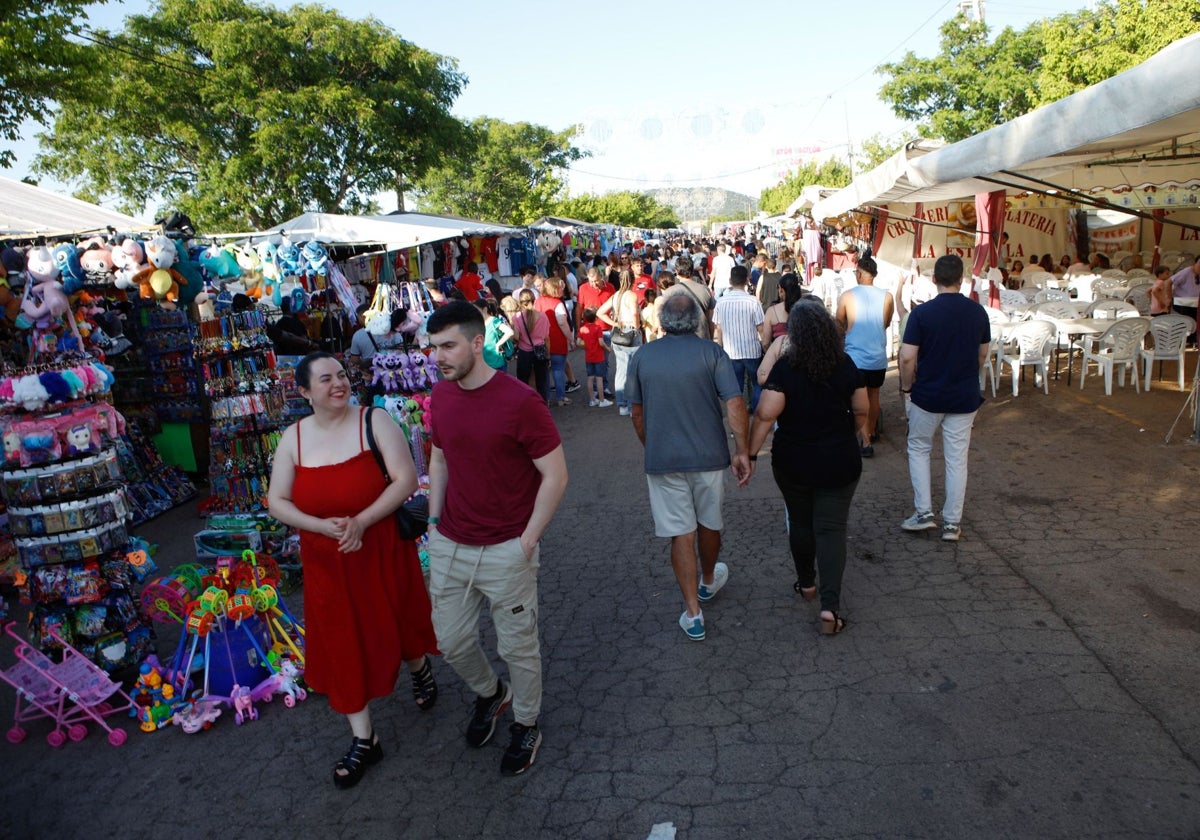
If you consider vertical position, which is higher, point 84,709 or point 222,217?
point 222,217

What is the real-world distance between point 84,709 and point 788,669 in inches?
136

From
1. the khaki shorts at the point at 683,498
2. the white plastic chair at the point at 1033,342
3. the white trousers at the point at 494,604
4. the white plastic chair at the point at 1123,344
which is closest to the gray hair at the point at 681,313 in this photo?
the khaki shorts at the point at 683,498

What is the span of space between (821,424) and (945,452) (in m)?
1.62

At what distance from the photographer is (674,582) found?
5.10 metres

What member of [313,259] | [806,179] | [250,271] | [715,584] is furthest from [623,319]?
[806,179]

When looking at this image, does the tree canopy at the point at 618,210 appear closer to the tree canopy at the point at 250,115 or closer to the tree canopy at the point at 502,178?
the tree canopy at the point at 502,178

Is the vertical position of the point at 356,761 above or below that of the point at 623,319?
below

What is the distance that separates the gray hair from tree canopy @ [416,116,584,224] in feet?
151

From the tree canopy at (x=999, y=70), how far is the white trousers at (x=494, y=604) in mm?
21402

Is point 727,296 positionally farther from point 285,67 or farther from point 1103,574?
point 285,67

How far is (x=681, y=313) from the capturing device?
4082 mm

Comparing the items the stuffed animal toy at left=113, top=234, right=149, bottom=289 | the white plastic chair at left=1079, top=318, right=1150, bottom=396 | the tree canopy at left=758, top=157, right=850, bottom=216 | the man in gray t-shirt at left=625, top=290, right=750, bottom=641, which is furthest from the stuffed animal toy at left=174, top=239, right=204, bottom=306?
the tree canopy at left=758, top=157, right=850, bottom=216

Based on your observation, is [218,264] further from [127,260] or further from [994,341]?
[994,341]

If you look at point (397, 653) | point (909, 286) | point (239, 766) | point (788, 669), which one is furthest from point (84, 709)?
point (909, 286)
